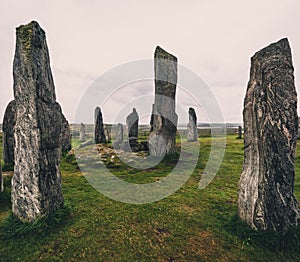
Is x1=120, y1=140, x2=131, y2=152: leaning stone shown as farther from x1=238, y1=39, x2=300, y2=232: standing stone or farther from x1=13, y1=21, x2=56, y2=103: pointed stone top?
x1=238, y1=39, x2=300, y2=232: standing stone

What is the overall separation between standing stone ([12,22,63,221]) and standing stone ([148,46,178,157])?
29.5 ft

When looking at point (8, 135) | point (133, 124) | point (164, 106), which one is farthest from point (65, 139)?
point (164, 106)

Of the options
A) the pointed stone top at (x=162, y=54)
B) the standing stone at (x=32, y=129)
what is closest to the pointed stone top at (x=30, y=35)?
the standing stone at (x=32, y=129)

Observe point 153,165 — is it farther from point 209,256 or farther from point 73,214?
point 209,256

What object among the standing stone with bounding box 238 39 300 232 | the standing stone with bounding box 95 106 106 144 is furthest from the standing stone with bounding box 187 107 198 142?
the standing stone with bounding box 238 39 300 232

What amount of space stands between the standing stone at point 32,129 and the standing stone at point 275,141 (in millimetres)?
5342

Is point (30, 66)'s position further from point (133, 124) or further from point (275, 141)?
point (133, 124)

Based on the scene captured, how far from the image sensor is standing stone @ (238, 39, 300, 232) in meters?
4.81

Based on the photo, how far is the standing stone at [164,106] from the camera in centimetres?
1411

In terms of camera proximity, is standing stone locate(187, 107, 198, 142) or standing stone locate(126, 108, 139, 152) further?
standing stone locate(187, 107, 198, 142)

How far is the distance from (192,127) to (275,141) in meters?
20.7

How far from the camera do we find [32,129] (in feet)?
17.8

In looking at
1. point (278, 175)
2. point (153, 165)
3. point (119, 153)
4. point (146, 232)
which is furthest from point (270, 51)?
point (119, 153)

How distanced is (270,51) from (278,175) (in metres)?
2.90
